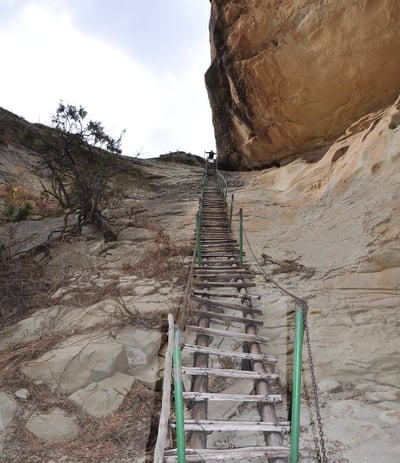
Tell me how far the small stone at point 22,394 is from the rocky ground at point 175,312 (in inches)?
2.2

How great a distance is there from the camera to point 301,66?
11.0 metres

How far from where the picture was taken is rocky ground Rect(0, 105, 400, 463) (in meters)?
2.98

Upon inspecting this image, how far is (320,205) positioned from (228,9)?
10173 mm

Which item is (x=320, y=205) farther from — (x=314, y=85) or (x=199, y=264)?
(x=314, y=85)

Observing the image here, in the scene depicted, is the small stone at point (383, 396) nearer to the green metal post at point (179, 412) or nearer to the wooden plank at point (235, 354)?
the wooden plank at point (235, 354)

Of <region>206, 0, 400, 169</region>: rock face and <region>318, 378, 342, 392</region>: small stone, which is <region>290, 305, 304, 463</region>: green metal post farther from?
<region>206, 0, 400, 169</region>: rock face

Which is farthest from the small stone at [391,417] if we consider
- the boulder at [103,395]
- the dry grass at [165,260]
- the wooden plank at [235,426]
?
the dry grass at [165,260]

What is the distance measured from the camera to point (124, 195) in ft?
42.6

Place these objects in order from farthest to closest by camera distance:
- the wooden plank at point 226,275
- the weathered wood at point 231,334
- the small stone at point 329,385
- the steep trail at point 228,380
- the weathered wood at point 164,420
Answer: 1. the wooden plank at point 226,275
2. the weathered wood at point 231,334
3. the small stone at point 329,385
4. the steep trail at point 228,380
5. the weathered wood at point 164,420

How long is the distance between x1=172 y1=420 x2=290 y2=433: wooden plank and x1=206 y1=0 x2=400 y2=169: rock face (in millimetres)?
10841

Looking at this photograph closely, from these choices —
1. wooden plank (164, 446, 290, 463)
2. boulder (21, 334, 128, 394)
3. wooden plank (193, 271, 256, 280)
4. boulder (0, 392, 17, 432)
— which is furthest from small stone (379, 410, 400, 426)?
boulder (0, 392, 17, 432)

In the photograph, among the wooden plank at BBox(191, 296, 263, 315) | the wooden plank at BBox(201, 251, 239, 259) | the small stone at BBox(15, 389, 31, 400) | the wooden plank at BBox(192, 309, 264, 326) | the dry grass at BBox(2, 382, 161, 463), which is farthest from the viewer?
the wooden plank at BBox(201, 251, 239, 259)

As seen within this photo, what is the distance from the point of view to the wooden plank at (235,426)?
2.68 m

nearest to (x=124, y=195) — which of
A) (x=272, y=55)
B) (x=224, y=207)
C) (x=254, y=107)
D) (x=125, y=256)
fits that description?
(x=224, y=207)
